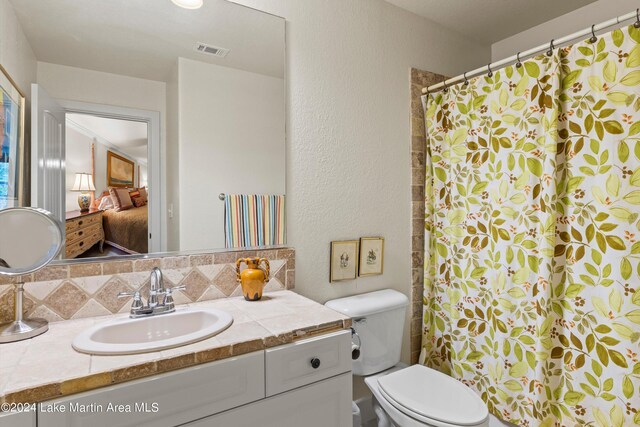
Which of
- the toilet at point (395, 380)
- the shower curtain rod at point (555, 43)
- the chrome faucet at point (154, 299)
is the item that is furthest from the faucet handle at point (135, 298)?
the shower curtain rod at point (555, 43)

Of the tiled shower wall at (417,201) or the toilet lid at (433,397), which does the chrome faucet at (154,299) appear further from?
the tiled shower wall at (417,201)

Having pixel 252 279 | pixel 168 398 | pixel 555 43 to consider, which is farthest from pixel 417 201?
pixel 168 398

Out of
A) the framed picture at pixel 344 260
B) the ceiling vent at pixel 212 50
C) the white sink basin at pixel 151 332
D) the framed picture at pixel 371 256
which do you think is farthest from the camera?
the framed picture at pixel 371 256

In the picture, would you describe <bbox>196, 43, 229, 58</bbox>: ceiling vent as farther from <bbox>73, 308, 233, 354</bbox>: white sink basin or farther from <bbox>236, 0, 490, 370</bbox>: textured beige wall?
<bbox>73, 308, 233, 354</bbox>: white sink basin

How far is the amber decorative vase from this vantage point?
56.6 inches

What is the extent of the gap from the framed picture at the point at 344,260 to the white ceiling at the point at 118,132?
100cm

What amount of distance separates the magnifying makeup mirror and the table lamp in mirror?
183 millimetres

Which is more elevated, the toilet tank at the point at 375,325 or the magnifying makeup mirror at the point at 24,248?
the magnifying makeup mirror at the point at 24,248

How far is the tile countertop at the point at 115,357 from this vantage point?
79cm

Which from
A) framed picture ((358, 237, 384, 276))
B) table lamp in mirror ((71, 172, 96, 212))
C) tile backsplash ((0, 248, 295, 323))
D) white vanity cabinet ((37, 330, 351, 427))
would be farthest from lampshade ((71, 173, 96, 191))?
framed picture ((358, 237, 384, 276))

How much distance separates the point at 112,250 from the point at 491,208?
1794 millimetres

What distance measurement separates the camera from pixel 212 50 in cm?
152

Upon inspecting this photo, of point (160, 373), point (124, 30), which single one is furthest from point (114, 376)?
point (124, 30)

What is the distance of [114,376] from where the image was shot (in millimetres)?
A: 841
